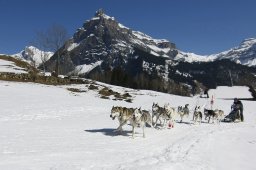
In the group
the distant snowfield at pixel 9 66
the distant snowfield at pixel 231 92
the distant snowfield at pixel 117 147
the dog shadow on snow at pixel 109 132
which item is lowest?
the distant snowfield at pixel 117 147

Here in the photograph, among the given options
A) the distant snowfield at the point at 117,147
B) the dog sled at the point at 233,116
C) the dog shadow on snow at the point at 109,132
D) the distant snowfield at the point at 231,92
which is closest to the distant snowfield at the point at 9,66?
the distant snowfield at the point at 117,147

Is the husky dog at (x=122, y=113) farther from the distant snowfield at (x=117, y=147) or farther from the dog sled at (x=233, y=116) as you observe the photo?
the dog sled at (x=233, y=116)

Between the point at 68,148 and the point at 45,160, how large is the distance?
250 cm

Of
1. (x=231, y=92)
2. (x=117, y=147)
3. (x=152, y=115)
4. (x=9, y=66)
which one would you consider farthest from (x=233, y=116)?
(x=231, y=92)

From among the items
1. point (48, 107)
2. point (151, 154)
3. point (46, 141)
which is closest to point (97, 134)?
point (46, 141)

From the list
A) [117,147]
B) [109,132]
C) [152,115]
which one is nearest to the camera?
[117,147]

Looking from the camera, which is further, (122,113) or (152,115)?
(152,115)

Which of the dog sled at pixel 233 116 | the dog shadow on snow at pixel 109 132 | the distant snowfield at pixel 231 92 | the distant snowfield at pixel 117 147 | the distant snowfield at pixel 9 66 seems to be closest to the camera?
the distant snowfield at pixel 117 147

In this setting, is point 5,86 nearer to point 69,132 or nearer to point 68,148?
point 69,132

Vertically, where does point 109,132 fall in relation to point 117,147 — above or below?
above

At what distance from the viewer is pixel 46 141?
17.6 meters

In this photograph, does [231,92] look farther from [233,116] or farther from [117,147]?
[117,147]

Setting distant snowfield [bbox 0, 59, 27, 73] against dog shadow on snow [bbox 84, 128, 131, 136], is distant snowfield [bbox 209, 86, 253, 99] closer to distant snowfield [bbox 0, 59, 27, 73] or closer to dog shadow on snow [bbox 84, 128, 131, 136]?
distant snowfield [bbox 0, 59, 27, 73]

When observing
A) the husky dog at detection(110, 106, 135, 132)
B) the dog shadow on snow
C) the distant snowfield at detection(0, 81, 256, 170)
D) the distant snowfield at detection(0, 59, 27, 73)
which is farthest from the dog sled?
the distant snowfield at detection(0, 59, 27, 73)
